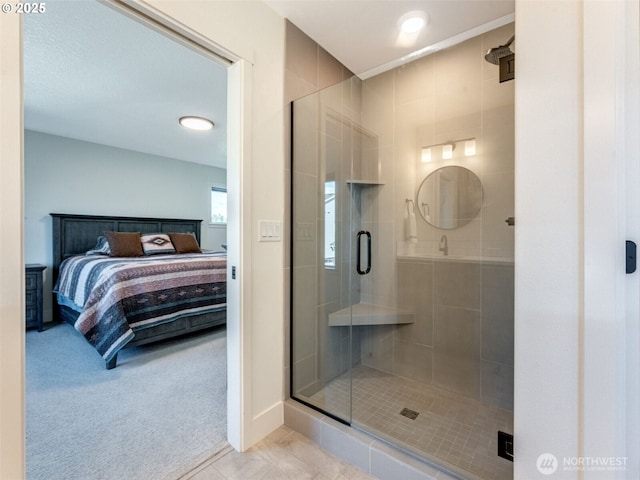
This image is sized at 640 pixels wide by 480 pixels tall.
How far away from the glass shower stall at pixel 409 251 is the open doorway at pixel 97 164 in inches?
34.2

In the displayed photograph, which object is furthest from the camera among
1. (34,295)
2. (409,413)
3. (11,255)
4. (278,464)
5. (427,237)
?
(34,295)

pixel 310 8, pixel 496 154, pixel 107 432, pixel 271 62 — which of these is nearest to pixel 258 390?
pixel 107 432

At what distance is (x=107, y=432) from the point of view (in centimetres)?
165

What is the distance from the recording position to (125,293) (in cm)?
257

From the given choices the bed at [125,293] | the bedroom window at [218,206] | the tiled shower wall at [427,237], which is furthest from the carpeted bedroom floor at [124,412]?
the bedroom window at [218,206]

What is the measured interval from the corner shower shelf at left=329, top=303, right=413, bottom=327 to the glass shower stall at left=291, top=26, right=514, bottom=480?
0.01 metres

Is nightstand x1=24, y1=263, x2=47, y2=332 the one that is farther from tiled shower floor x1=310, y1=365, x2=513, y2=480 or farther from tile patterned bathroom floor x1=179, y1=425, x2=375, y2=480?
tiled shower floor x1=310, y1=365, x2=513, y2=480

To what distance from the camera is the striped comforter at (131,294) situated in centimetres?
247

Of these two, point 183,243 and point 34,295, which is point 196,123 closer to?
point 183,243

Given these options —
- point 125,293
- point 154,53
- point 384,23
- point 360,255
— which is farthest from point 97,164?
point 384,23

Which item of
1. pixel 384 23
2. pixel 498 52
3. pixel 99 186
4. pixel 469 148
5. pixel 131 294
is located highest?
pixel 384 23

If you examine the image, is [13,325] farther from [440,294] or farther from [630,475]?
[440,294]

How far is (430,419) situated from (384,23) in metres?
2.40

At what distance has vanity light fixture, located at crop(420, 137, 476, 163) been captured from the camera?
1.97 metres
